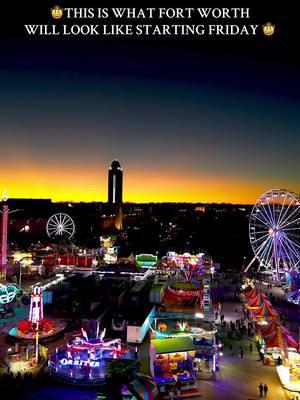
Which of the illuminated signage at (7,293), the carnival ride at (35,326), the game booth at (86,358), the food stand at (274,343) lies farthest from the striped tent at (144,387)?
the illuminated signage at (7,293)

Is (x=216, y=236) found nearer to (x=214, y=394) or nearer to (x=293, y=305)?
(x=293, y=305)

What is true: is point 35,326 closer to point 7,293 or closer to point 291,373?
point 7,293

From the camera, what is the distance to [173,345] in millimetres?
19797

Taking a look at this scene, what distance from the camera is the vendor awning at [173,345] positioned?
19.3m

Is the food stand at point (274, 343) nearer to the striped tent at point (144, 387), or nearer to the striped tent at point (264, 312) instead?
the striped tent at point (264, 312)

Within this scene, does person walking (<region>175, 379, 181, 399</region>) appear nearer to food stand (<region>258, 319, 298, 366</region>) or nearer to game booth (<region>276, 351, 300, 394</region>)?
game booth (<region>276, 351, 300, 394</region>)

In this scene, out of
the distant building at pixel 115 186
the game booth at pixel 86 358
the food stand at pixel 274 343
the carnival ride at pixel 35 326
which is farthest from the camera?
the distant building at pixel 115 186

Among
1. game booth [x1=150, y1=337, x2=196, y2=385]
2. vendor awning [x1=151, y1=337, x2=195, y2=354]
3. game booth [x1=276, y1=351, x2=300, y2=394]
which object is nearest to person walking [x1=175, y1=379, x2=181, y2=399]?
game booth [x1=150, y1=337, x2=196, y2=385]

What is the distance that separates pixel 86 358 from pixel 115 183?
11033 cm

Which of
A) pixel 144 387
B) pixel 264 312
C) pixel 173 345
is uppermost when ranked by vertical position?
pixel 264 312

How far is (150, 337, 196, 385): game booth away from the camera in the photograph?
61.7 feet

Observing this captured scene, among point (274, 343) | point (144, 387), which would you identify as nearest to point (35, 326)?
point (144, 387)

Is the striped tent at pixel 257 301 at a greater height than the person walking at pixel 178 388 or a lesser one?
greater

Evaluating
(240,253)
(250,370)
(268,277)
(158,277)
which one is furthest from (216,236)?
(250,370)
